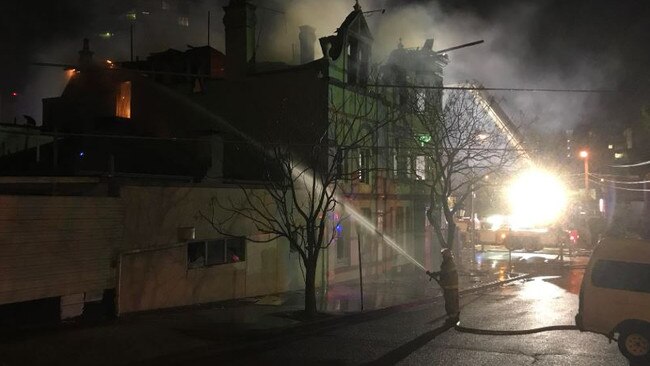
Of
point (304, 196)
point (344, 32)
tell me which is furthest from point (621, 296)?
point (344, 32)

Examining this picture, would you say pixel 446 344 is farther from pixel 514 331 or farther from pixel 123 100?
pixel 123 100

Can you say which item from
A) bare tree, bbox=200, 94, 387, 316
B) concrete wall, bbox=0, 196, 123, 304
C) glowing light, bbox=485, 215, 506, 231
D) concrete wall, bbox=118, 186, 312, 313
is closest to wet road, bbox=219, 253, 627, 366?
bare tree, bbox=200, 94, 387, 316

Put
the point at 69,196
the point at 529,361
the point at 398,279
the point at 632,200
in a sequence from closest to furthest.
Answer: the point at 529,361 < the point at 69,196 < the point at 398,279 < the point at 632,200

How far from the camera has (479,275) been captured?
69.1ft

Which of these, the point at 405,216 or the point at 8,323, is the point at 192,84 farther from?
the point at 8,323

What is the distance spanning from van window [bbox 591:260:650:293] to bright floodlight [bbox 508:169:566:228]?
84.0ft

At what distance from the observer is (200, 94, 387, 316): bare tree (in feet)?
41.2

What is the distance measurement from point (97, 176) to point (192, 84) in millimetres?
11104

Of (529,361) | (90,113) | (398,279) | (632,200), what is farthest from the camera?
(632,200)

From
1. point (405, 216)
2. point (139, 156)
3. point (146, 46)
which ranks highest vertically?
point (146, 46)

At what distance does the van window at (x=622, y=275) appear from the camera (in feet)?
29.2

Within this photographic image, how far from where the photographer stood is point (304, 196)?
17.8 m

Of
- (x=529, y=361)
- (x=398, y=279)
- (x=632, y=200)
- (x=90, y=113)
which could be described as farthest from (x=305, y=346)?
(x=632, y=200)

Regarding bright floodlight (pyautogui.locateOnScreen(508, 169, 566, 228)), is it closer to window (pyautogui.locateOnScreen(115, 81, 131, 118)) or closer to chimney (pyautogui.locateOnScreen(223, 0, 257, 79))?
chimney (pyautogui.locateOnScreen(223, 0, 257, 79))
